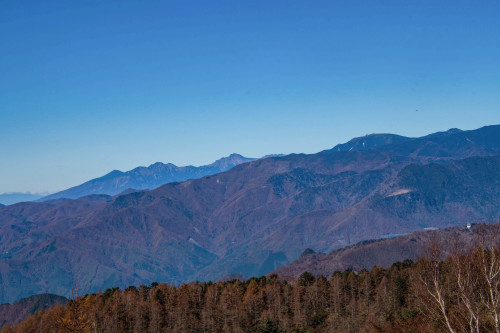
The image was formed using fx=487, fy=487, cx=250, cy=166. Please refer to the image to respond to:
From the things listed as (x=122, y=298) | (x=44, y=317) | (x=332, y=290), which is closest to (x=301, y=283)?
(x=332, y=290)

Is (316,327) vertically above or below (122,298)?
below

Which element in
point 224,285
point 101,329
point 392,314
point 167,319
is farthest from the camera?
→ point 224,285

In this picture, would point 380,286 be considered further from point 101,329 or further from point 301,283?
point 101,329

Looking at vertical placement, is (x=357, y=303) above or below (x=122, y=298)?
below

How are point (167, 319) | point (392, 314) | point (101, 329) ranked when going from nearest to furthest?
point (392, 314)
point (101, 329)
point (167, 319)

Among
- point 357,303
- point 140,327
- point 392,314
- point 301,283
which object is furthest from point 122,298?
point 392,314

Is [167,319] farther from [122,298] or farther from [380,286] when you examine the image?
[380,286]

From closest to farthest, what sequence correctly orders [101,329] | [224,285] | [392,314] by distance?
[392,314] < [101,329] < [224,285]

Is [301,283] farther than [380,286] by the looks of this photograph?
Yes

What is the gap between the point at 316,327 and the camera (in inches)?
4109

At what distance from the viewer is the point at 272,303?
376ft

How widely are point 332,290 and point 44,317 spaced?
6864 centimetres

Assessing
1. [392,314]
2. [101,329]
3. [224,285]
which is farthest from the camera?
[224,285]

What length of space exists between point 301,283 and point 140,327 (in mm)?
42925
